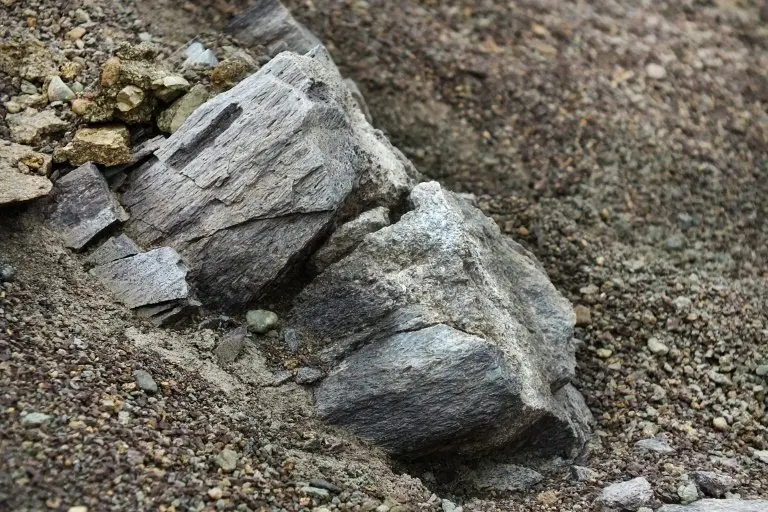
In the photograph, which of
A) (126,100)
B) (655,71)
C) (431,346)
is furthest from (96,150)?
(655,71)

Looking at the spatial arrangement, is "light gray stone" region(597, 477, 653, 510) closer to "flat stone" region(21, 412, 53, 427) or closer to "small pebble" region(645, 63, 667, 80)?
"flat stone" region(21, 412, 53, 427)

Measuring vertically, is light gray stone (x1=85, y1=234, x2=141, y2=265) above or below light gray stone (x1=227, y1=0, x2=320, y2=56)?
below

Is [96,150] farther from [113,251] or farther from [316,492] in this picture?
[316,492]

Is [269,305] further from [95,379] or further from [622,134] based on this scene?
[622,134]

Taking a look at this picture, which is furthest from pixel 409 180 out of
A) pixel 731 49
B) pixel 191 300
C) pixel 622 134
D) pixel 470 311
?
pixel 731 49

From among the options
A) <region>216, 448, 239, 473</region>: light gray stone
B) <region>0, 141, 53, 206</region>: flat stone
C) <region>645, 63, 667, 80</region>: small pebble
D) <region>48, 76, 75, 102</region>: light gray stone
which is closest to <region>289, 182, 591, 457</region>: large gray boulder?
<region>216, 448, 239, 473</region>: light gray stone
